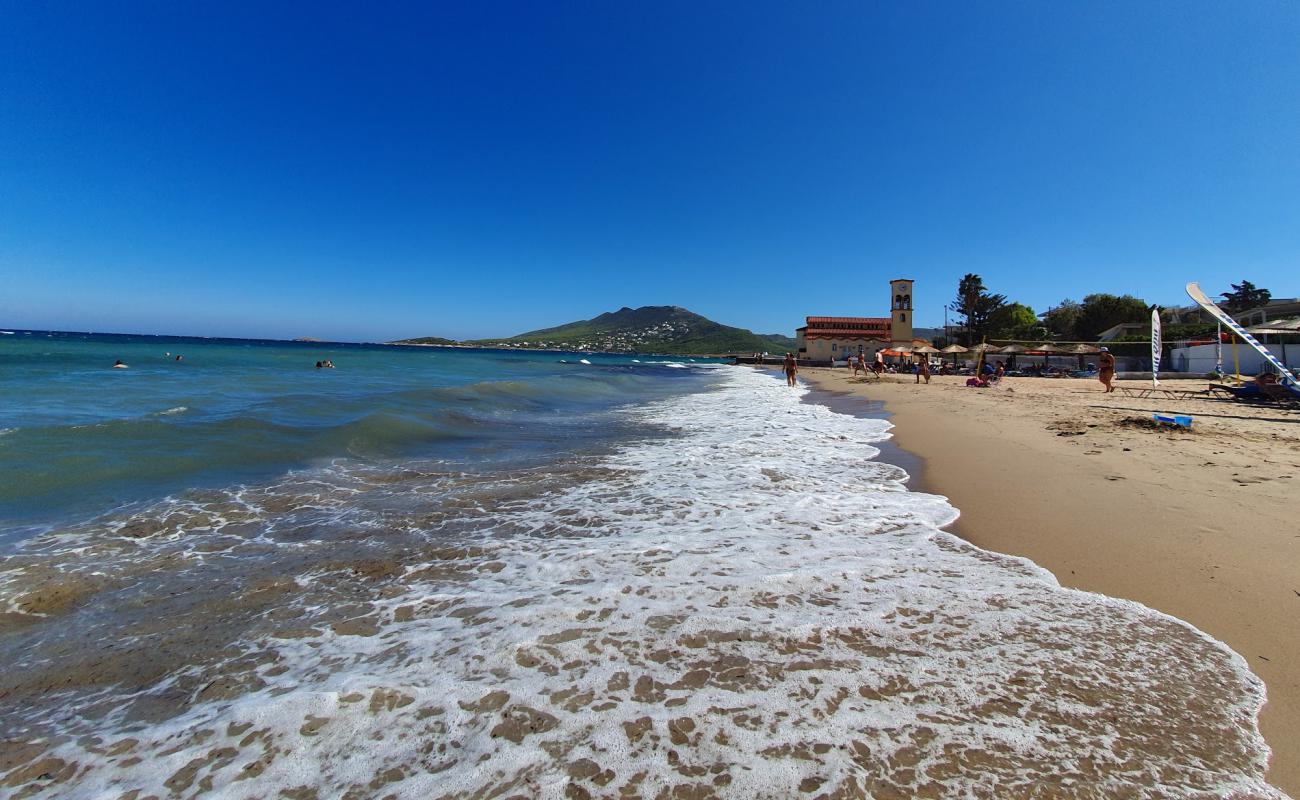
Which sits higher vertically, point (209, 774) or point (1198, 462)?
point (1198, 462)

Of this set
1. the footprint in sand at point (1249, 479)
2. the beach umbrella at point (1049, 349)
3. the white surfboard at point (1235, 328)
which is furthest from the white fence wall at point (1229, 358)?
the footprint in sand at point (1249, 479)

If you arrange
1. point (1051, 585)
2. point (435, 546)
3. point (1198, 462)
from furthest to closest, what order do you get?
point (1198, 462)
point (435, 546)
point (1051, 585)

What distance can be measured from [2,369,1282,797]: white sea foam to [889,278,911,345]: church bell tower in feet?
225

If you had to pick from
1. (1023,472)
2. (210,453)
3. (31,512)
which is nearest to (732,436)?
(1023,472)

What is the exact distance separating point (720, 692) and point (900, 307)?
71.8 metres

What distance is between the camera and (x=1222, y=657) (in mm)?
2760

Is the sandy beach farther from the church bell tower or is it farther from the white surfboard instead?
the church bell tower

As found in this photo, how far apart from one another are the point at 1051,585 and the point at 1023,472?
396 cm

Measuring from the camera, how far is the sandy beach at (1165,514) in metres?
3.05

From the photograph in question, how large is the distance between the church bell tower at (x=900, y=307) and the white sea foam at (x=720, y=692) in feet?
225

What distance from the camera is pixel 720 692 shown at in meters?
2.56

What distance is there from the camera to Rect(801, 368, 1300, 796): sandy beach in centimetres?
305

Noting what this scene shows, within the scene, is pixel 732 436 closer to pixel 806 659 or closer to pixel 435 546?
pixel 435 546

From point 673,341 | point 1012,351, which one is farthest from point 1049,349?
point 673,341
